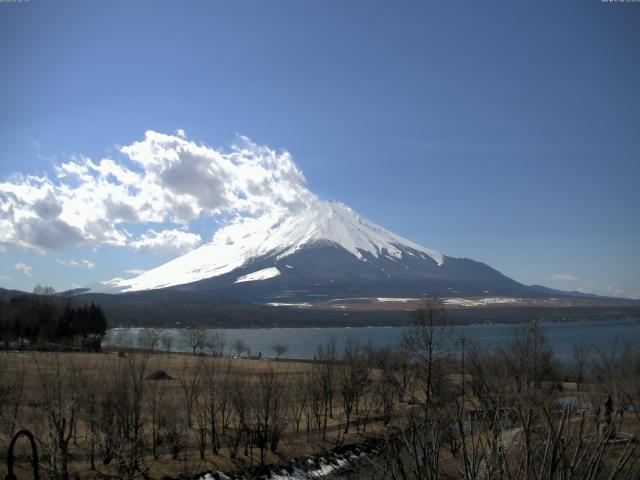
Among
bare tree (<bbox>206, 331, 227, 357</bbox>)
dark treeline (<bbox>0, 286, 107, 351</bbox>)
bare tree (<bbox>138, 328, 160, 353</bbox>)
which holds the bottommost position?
bare tree (<bbox>206, 331, 227, 357</bbox>)

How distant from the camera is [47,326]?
3440 inches

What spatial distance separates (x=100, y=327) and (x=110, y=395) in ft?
252

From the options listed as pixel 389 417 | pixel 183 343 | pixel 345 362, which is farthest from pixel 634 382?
pixel 183 343

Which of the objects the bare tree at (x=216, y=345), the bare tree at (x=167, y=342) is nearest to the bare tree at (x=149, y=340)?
the bare tree at (x=167, y=342)

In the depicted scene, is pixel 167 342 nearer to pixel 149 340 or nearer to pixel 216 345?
pixel 149 340

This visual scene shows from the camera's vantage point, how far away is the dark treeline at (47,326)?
270ft

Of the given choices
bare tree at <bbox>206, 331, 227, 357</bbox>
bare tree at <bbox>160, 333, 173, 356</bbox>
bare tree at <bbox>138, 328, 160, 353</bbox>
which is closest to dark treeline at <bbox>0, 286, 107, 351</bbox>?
bare tree at <bbox>138, 328, 160, 353</bbox>

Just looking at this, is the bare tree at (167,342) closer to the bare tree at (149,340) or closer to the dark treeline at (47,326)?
the bare tree at (149,340)

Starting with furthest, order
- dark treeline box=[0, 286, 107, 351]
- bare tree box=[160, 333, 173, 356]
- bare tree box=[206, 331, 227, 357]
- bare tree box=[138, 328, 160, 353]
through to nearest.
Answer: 1. bare tree box=[206, 331, 227, 357]
2. bare tree box=[160, 333, 173, 356]
3. bare tree box=[138, 328, 160, 353]
4. dark treeline box=[0, 286, 107, 351]

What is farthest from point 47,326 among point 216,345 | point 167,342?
point 216,345

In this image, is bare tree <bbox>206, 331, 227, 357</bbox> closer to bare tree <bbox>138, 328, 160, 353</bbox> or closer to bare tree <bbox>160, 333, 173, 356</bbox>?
bare tree <bbox>160, 333, 173, 356</bbox>

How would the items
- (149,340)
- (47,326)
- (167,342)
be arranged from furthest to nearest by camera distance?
(167,342)
(149,340)
(47,326)

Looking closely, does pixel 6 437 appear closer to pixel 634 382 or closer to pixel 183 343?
pixel 634 382

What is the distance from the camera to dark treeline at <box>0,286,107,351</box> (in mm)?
82312
